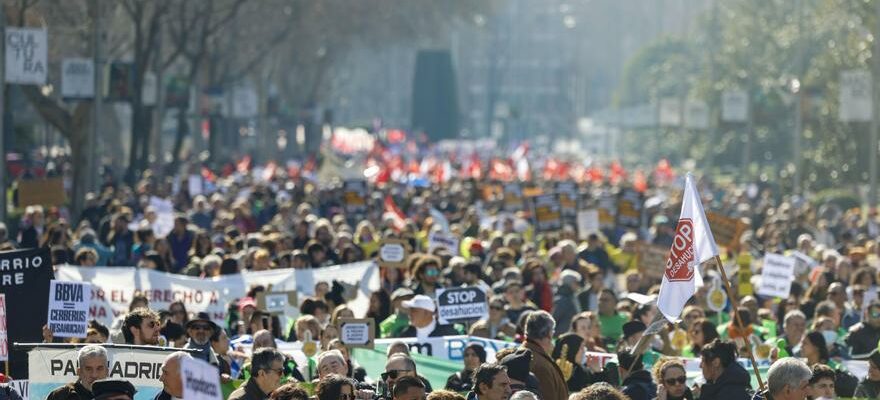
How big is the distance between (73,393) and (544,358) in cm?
284

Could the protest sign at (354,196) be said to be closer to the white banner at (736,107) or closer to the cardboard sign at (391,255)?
the cardboard sign at (391,255)

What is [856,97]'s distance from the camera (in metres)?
42.8

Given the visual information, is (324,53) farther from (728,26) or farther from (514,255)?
(514,255)

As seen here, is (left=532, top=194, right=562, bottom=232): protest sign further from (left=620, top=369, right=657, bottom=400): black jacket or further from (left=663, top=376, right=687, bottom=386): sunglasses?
(left=663, top=376, right=687, bottom=386): sunglasses

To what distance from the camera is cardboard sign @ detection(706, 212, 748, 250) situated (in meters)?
25.0

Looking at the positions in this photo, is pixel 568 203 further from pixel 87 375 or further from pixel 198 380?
pixel 198 380

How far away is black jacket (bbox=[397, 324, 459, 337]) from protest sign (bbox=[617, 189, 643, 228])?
1499 cm

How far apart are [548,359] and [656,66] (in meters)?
100

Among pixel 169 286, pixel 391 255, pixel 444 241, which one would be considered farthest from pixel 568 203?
pixel 169 286

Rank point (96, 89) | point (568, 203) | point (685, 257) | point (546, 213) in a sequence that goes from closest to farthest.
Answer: point (685, 257)
point (546, 213)
point (568, 203)
point (96, 89)

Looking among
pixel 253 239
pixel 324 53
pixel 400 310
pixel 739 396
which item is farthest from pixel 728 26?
pixel 739 396

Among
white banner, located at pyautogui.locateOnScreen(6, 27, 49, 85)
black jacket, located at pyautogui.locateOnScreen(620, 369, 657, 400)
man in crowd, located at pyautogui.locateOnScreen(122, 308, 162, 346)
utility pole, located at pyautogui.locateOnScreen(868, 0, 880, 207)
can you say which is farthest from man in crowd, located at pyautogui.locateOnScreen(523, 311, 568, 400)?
utility pole, located at pyautogui.locateOnScreen(868, 0, 880, 207)

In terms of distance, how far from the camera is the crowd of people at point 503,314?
11.4 meters

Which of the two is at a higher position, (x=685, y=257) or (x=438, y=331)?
(x=685, y=257)
